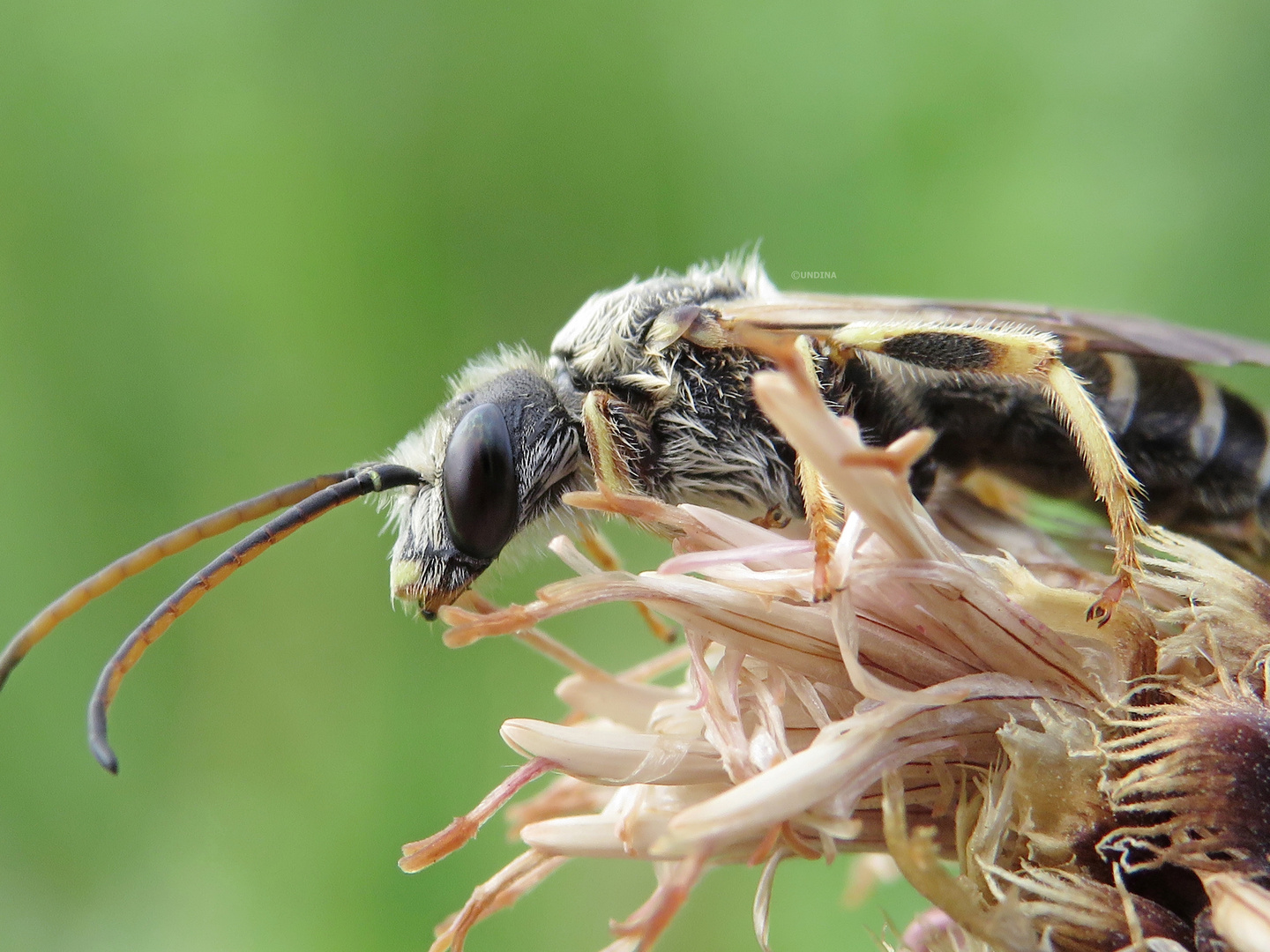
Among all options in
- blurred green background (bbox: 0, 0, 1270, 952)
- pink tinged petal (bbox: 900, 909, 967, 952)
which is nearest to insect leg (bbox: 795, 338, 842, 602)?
pink tinged petal (bbox: 900, 909, 967, 952)

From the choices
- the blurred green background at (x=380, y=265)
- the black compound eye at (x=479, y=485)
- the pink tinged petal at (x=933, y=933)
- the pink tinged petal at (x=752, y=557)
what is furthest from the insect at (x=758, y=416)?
the blurred green background at (x=380, y=265)

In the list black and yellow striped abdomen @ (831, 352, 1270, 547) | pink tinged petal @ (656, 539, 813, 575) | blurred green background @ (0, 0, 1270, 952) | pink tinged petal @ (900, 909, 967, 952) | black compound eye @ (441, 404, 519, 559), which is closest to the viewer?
pink tinged petal @ (900, 909, 967, 952)

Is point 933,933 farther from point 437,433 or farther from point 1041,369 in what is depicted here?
point 437,433

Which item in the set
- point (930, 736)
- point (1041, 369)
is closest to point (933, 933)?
point (930, 736)

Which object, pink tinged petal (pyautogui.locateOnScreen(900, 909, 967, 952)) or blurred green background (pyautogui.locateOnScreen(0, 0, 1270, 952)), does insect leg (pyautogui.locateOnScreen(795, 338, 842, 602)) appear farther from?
blurred green background (pyautogui.locateOnScreen(0, 0, 1270, 952))

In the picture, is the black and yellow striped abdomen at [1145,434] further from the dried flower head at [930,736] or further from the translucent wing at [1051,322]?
the dried flower head at [930,736]
